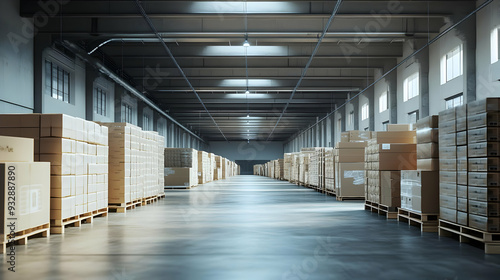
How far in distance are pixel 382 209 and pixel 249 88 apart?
13762 millimetres

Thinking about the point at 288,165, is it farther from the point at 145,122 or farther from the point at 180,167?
the point at 180,167

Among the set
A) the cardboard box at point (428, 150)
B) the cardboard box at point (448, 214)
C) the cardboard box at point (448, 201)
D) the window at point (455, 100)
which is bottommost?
the cardboard box at point (448, 214)

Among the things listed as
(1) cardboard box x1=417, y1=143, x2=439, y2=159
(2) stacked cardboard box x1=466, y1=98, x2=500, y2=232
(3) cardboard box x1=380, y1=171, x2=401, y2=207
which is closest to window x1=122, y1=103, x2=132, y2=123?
(3) cardboard box x1=380, y1=171, x2=401, y2=207

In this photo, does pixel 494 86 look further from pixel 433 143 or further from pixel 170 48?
pixel 170 48

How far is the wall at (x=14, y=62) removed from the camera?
10750mm

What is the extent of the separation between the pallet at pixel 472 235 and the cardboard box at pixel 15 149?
538cm

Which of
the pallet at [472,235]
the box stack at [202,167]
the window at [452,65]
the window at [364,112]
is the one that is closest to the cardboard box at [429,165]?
the pallet at [472,235]

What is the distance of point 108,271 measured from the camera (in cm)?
417

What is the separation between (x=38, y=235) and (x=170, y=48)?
10313 mm

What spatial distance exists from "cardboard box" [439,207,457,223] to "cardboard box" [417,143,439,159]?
919mm

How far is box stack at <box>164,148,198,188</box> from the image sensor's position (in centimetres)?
2005

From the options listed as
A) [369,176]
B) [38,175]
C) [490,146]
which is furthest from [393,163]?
[38,175]

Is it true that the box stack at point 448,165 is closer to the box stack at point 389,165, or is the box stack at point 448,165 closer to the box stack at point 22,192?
the box stack at point 389,165

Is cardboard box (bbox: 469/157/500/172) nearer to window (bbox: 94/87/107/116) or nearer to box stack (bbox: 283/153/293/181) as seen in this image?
window (bbox: 94/87/107/116)
